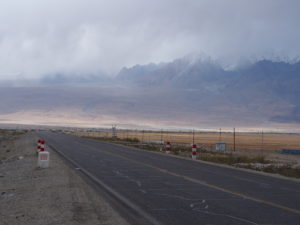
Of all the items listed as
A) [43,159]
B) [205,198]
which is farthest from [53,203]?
[43,159]

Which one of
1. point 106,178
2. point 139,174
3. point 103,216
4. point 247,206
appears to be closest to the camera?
point 103,216

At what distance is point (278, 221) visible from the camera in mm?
9008

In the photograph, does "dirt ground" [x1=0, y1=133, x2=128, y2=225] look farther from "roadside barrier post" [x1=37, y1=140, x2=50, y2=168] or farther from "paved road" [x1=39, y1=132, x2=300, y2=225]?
"roadside barrier post" [x1=37, y1=140, x2=50, y2=168]

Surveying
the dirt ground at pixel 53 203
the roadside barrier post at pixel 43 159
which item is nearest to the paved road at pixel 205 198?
the dirt ground at pixel 53 203

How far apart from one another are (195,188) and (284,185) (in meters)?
4.23

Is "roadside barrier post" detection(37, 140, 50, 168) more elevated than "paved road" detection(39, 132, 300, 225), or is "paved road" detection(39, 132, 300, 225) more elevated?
"roadside barrier post" detection(37, 140, 50, 168)

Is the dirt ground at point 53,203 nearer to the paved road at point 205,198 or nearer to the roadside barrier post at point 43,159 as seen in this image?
the paved road at point 205,198

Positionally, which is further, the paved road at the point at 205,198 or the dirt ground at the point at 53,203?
the paved road at the point at 205,198

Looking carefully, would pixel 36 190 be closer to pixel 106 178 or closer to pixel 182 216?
pixel 106 178

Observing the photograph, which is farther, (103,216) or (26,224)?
(103,216)

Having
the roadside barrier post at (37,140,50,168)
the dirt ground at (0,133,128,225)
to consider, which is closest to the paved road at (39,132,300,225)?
the dirt ground at (0,133,128,225)

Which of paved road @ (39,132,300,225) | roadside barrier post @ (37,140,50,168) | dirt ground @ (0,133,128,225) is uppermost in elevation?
roadside barrier post @ (37,140,50,168)

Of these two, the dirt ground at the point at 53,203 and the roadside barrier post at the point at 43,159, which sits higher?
the roadside barrier post at the point at 43,159

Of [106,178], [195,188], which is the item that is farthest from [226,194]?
[106,178]
